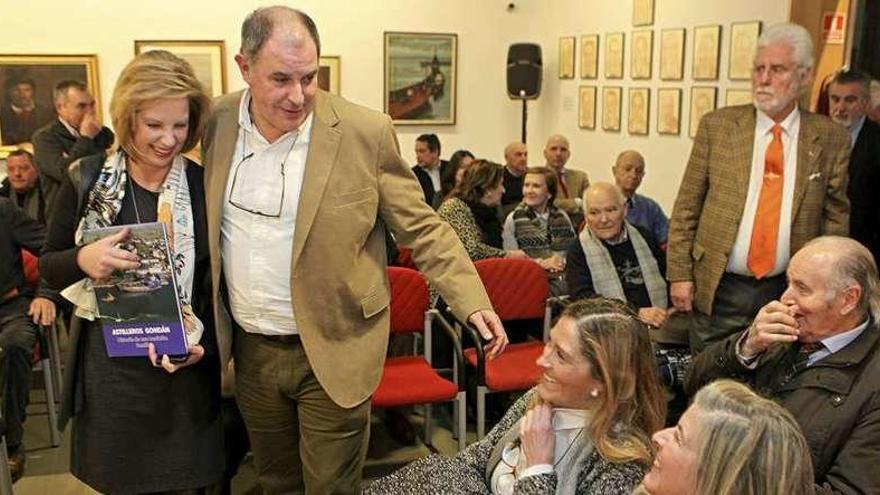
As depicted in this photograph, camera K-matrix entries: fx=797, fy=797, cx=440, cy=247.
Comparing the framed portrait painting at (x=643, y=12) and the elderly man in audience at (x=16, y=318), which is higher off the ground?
the framed portrait painting at (x=643, y=12)

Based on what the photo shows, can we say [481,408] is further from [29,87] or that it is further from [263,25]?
[29,87]

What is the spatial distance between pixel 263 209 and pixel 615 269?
7.23 ft

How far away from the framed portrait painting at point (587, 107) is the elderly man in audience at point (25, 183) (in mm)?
4329

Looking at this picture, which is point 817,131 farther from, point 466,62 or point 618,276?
point 466,62

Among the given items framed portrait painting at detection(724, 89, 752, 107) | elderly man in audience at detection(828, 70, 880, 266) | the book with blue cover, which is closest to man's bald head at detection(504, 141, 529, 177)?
framed portrait painting at detection(724, 89, 752, 107)

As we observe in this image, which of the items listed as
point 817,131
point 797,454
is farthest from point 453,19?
point 797,454

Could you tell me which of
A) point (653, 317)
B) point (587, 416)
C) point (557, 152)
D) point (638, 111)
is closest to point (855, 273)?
point (587, 416)

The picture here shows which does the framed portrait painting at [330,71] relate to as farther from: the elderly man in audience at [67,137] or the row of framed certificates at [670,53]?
the elderly man in audience at [67,137]

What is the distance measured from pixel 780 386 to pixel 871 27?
3648mm

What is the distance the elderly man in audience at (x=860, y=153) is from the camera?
12.8ft

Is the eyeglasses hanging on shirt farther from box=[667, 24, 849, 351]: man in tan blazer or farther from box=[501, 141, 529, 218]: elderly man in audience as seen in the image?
box=[501, 141, 529, 218]: elderly man in audience

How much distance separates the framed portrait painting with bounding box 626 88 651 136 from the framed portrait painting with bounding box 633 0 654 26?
19.7 inches

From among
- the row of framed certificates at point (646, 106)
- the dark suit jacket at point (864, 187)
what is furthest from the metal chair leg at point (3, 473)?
the row of framed certificates at point (646, 106)

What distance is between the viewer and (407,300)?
3.55 meters
